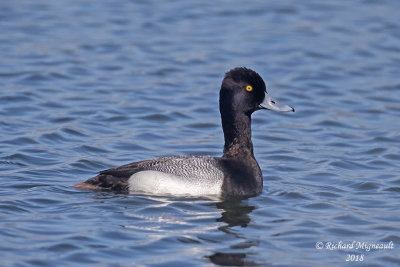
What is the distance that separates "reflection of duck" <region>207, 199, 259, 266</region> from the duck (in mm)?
250

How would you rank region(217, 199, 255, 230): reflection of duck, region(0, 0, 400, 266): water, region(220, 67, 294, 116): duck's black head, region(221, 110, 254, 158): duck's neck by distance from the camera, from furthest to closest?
1. region(221, 110, 254, 158): duck's neck
2. region(220, 67, 294, 116): duck's black head
3. region(217, 199, 255, 230): reflection of duck
4. region(0, 0, 400, 266): water

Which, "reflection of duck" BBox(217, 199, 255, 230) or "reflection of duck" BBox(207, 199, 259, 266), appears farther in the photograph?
"reflection of duck" BBox(217, 199, 255, 230)

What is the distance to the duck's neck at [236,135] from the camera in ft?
34.7

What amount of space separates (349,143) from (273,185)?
261cm

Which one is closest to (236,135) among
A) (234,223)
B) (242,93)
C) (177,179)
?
(242,93)

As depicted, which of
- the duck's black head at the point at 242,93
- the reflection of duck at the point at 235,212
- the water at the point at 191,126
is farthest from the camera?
the duck's black head at the point at 242,93

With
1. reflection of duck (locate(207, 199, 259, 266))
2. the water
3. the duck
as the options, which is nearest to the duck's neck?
the duck

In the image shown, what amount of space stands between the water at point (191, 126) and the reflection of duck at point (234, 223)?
28 millimetres

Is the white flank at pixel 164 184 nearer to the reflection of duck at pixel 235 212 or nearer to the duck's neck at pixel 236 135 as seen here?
the reflection of duck at pixel 235 212

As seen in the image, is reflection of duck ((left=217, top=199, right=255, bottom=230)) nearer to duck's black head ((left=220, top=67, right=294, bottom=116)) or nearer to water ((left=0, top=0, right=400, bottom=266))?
water ((left=0, top=0, right=400, bottom=266))

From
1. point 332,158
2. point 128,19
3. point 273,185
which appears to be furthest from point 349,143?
point 128,19

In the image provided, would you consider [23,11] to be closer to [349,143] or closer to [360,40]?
[360,40]

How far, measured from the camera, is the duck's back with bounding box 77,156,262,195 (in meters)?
9.81

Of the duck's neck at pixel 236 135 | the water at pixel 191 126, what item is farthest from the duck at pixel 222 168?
the water at pixel 191 126
